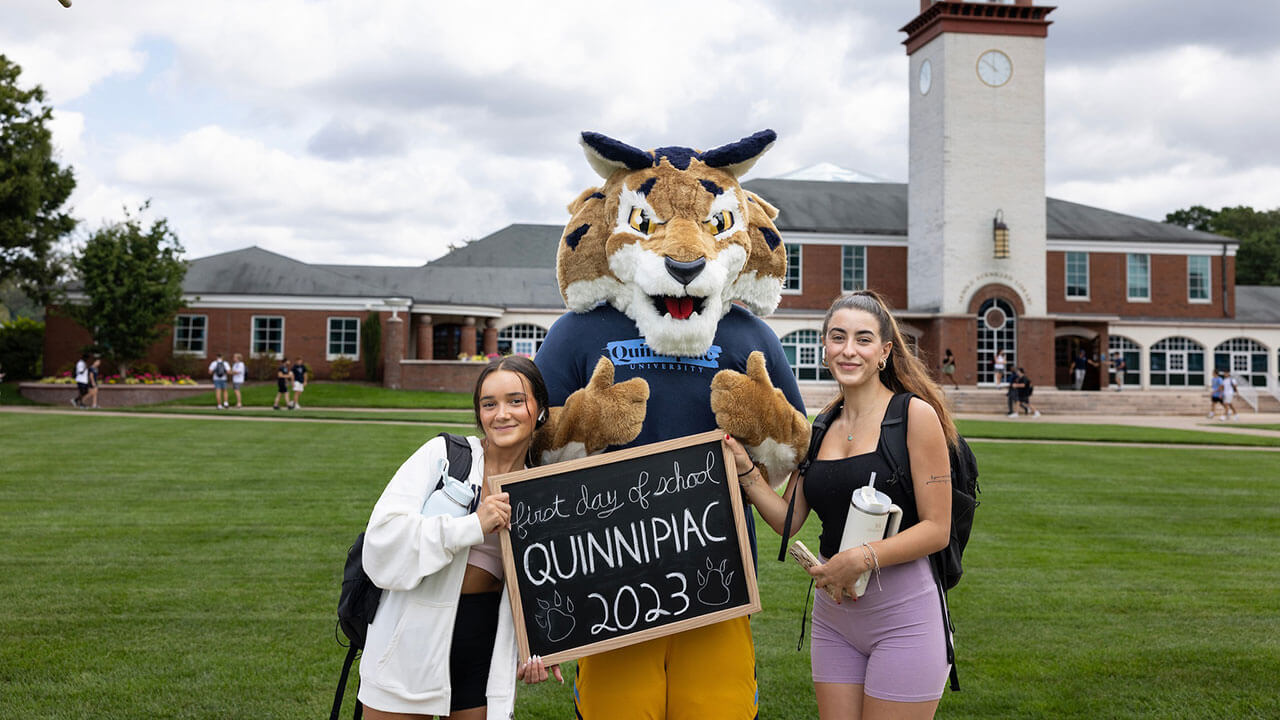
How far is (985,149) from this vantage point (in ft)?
102

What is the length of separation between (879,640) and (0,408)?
2675 centimetres

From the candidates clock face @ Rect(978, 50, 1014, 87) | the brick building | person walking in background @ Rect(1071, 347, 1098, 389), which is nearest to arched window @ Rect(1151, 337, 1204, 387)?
the brick building

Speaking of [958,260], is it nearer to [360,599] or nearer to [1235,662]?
[1235,662]

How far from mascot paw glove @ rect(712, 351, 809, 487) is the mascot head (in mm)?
188

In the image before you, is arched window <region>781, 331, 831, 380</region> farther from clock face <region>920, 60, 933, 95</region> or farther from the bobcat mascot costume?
the bobcat mascot costume

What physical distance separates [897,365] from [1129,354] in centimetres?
3717

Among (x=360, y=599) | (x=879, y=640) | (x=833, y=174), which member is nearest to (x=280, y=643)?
(x=360, y=599)

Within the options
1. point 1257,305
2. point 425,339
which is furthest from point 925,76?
point 425,339

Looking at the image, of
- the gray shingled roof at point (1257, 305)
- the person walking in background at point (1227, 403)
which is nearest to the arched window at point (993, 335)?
the person walking in background at point (1227, 403)

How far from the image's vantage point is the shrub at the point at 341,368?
104 feet

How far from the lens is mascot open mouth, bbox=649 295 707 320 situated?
3135mm

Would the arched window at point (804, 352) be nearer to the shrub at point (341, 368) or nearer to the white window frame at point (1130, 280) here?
the white window frame at point (1130, 280)

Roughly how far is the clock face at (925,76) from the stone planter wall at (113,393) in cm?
2721

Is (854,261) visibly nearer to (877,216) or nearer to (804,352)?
(877,216)
